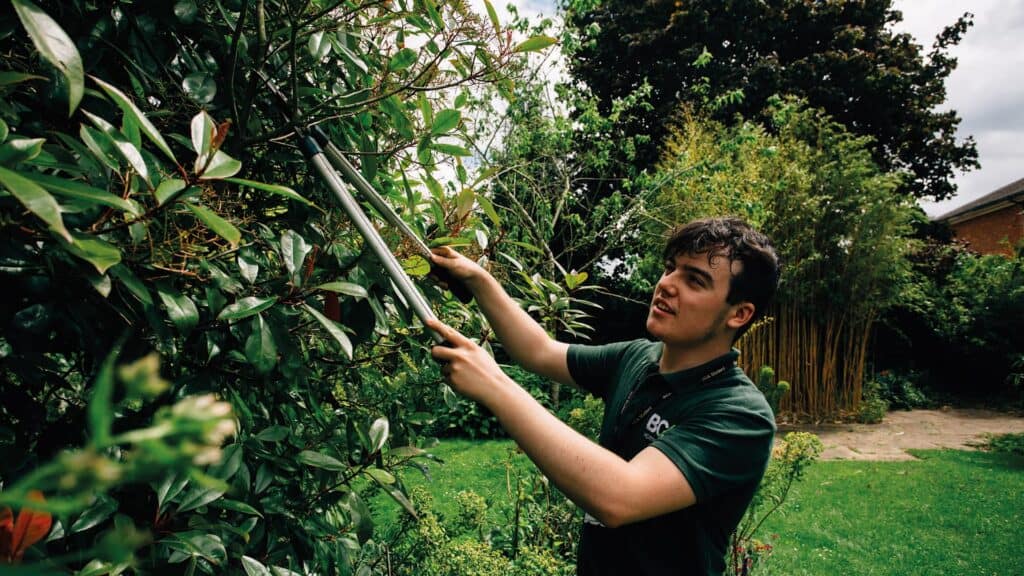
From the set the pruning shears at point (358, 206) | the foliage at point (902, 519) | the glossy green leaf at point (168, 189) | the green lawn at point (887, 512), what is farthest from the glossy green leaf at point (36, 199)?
the foliage at point (902, 519)

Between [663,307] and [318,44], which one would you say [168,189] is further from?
[663,307]

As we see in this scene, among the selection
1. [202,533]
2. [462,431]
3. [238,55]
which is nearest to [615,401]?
[202,533]

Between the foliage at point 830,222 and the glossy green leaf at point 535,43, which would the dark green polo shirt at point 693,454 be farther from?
the foliage at point 830,222

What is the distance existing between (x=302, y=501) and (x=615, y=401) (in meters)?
1.01

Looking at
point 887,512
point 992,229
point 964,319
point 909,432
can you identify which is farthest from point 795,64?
point 992,229

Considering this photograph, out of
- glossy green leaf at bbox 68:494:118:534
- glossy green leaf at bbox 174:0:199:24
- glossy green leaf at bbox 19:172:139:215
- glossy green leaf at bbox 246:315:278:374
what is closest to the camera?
glossy green leaf at bbox 19:172:139:215

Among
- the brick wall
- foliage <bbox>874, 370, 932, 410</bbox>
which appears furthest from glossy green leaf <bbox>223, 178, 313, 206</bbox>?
the brick wall

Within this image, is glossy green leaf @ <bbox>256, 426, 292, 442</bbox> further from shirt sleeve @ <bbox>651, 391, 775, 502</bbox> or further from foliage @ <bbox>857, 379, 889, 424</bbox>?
foliage @ <bbox>857, 379, 889, 424</bbox>

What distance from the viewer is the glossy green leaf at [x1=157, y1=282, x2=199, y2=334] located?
0.93 metres

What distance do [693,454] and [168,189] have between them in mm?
1182

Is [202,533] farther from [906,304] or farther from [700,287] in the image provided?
[906,304]

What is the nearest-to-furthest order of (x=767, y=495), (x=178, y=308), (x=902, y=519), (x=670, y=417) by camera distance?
(x=178, y=308) → (x=670, y=417) → (x=767, y=495) → (x=902, y=519)

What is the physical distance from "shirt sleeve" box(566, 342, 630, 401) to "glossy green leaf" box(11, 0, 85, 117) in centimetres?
174

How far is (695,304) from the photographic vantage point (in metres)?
1.70
